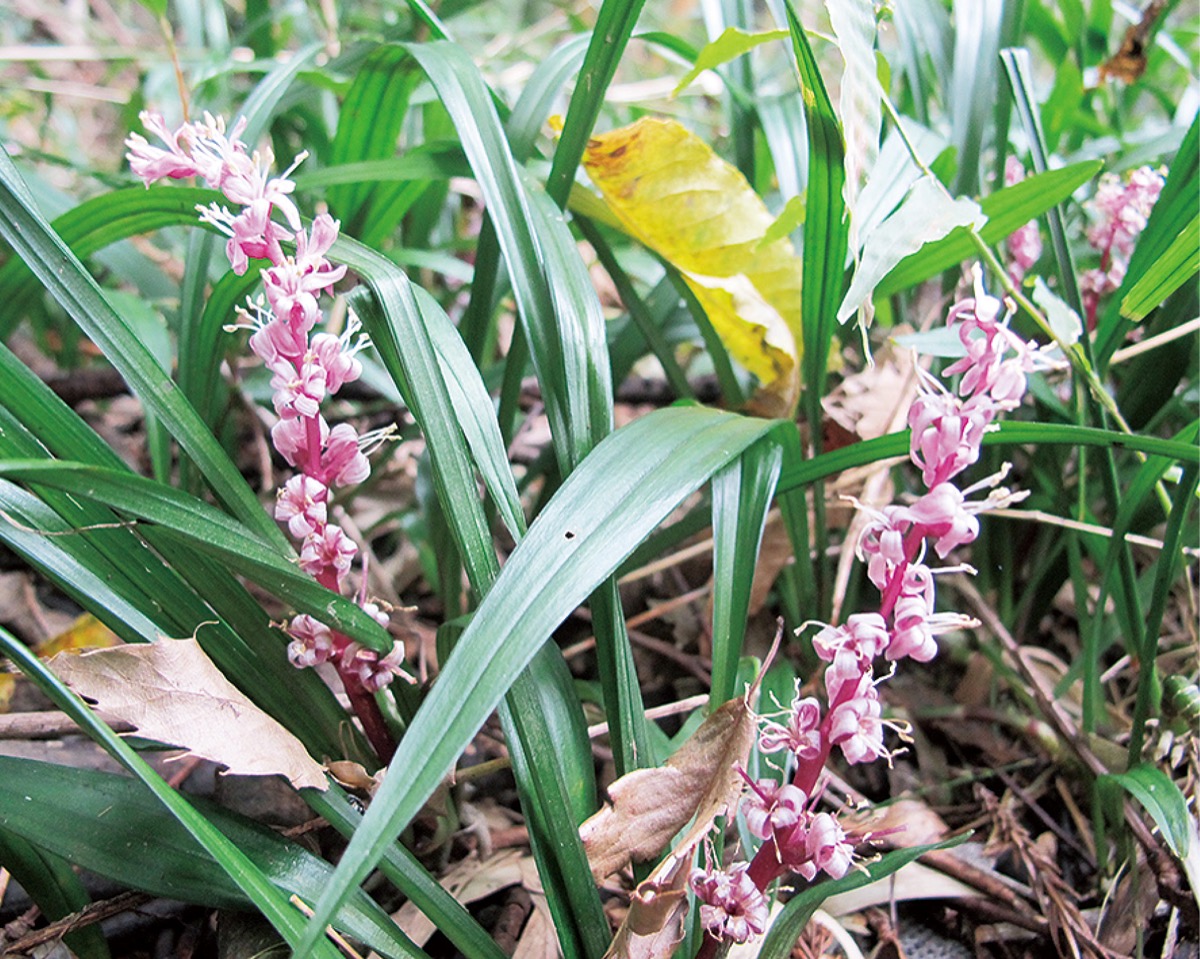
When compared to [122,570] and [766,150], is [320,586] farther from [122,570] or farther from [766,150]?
[766,150]

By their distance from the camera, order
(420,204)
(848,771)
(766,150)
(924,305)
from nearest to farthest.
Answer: (848,771)
(420,204)
(766,150)
(924,305)

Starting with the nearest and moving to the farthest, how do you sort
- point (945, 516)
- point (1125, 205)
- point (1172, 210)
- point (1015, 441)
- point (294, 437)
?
1. point (945, 516)
2. point (294, 437)
3. point (1015, 441)
4. point (1172, 210)
5. point (1125, 205)

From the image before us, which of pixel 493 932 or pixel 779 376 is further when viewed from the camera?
pixel 779 376

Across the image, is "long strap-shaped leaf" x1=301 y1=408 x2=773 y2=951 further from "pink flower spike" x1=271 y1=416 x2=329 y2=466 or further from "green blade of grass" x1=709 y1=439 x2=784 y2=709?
"pink flower spike" x1=271 y1=416 x2=329 y2=466

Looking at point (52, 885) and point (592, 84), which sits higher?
point (592, 84)

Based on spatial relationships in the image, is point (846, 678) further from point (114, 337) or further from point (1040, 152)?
point (1040, 152)

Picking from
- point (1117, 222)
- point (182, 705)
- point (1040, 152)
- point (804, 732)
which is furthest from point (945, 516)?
point (1117, 222)

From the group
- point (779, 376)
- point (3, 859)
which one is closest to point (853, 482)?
point (779, 376)
